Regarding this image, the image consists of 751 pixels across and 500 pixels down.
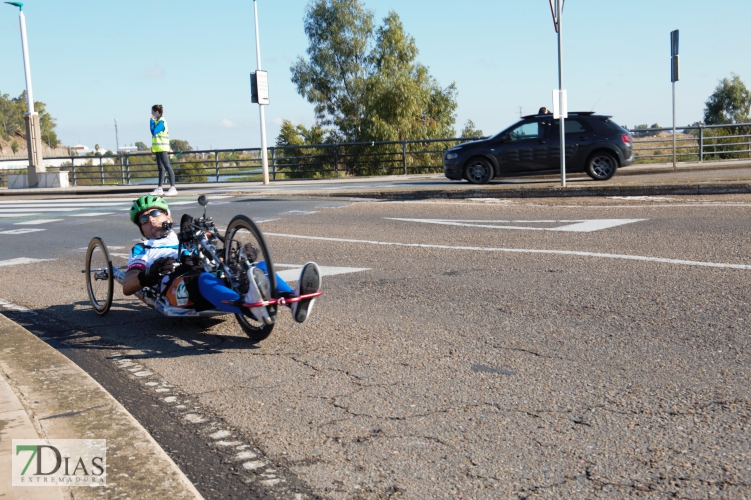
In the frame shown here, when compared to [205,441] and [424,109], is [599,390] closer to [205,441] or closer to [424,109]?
[205,441]

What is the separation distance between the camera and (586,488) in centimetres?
307

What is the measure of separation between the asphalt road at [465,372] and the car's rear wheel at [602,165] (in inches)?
352

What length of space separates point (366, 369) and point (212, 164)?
1041 inches

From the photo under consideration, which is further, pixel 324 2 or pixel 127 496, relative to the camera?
pixel 324 2

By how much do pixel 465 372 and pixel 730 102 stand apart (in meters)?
101

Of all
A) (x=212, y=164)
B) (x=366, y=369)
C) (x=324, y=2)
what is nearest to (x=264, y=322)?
(x=366, y=369)

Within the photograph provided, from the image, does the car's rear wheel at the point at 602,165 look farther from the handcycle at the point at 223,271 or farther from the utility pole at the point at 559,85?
the handcycle at the point at 223,271

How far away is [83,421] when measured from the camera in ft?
12.6

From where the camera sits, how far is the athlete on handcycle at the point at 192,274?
507 cm

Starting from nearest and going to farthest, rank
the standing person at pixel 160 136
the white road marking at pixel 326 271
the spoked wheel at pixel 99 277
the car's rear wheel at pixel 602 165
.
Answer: the spoked wheel at pixel 99 277 → the white road marking at pixel 326 271 → the car's rear wheel at pixel 602 165 → the standing person at pixel 160 136

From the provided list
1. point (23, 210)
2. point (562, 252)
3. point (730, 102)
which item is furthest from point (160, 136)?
point (730, 102)

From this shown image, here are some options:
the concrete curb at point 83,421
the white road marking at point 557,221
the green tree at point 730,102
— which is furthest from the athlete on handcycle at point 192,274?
the green tree at point 730,102

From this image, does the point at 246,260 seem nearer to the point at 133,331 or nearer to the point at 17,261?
the point at 133,331

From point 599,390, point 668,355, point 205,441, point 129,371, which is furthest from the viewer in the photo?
point 129,371
